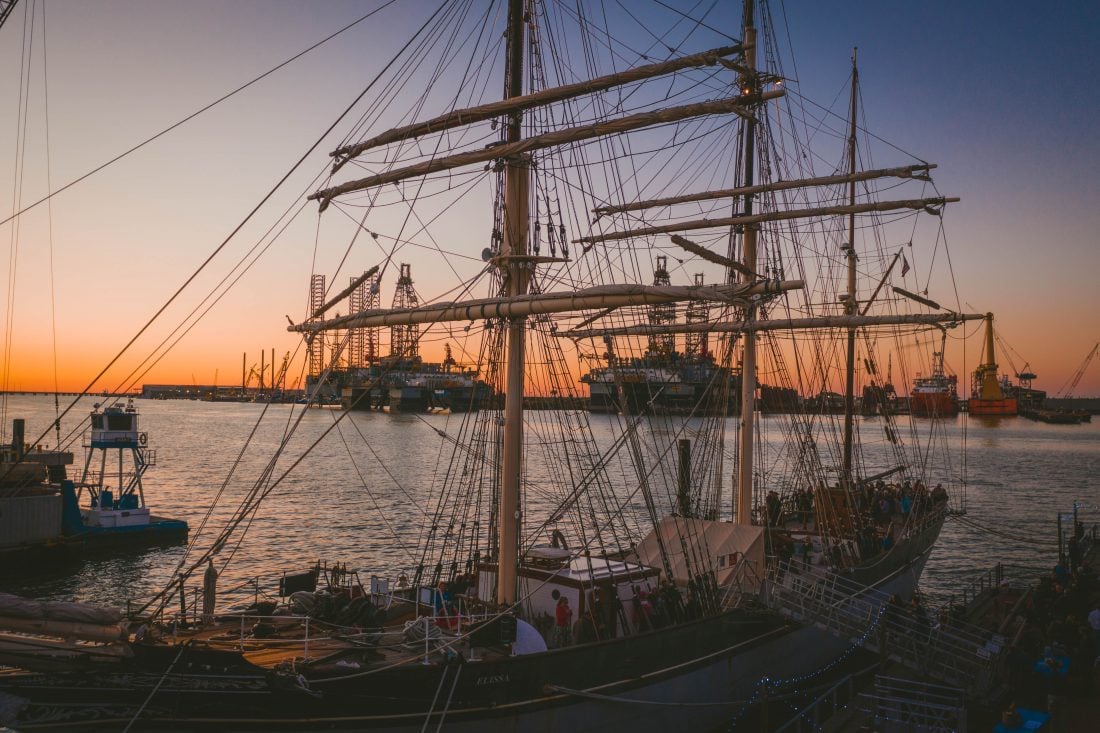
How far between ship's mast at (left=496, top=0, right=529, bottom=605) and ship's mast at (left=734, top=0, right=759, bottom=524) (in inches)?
256

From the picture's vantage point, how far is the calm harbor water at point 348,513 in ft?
102

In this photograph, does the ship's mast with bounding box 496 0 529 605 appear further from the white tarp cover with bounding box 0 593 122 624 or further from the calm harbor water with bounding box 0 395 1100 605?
the white tarp cover with bounding box 0 593 122 624

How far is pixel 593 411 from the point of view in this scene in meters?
175

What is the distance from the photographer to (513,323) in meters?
14.5

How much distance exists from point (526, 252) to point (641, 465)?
15.2 ft

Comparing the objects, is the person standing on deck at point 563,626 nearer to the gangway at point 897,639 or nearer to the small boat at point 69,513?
the gangway at point 897,639

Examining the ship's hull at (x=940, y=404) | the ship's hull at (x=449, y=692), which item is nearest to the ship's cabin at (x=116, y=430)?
the ship's hull at (x=449, y=692)

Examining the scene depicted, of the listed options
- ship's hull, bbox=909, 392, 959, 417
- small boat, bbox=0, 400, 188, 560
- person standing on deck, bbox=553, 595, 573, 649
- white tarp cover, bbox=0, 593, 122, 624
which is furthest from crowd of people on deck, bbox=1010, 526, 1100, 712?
ship's hull, bbox=909, 392, 959, 417

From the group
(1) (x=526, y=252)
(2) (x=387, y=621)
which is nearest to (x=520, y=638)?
(2) (x=387, y=621)

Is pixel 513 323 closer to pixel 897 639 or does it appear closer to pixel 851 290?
pixel 897 639

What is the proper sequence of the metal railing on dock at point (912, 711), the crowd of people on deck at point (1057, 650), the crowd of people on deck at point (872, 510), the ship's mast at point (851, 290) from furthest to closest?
the ship's mast at point (851, 290) < the crowd of people on deck at point (872, 510) < the crowd of people on deck at point (1057, 650) < the metal railing on dock at point (912, 711)

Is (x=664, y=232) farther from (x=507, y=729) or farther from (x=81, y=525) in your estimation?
(x=81, y=525)

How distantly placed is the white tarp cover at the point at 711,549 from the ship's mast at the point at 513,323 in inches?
220

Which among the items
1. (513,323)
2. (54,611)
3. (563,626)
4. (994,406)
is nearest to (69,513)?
(54,611)
